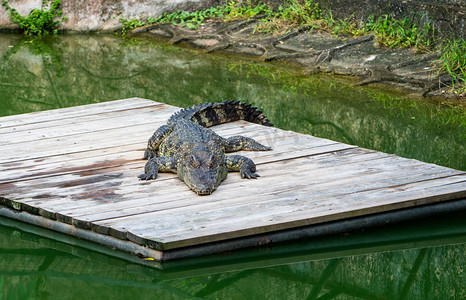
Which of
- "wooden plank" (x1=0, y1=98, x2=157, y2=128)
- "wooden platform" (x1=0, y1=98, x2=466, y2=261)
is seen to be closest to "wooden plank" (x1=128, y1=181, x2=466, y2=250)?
"wooden platform" (x1=0, y1=98, x2=466, y2=261)

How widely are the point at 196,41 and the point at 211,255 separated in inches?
319

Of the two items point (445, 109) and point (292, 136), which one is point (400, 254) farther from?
point (445, 109)

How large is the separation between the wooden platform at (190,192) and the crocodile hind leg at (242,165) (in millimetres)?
60

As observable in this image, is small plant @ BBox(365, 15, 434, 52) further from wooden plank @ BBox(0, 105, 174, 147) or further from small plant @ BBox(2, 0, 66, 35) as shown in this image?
small plant @ BBox(2, 0, 66, 35)

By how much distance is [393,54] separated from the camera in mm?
9906

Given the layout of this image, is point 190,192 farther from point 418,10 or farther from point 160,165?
point 418,10

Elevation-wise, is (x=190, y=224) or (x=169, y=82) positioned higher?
(x=190, y=224)

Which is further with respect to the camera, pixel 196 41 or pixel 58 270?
pixel 196 41

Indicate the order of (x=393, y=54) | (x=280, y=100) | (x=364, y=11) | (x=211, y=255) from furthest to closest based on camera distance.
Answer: (x=364, y=11), (x=393, y=54), (x=280, y=100), (x=211, y=255)

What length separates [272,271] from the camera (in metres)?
4.55

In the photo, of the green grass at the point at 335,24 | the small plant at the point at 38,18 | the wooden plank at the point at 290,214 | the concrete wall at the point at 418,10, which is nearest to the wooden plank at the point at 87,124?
the wooden plank at the point at 290,214

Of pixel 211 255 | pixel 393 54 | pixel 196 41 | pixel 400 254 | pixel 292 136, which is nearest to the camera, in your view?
pixel 211 255

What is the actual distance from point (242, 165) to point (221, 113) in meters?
1.52

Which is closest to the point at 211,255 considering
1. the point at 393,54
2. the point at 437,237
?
the point at 437,237
